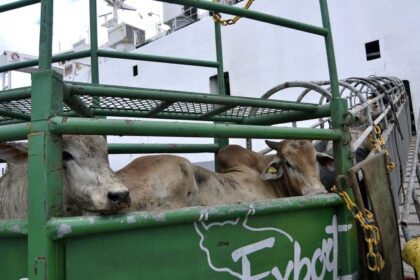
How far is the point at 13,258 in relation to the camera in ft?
4.66

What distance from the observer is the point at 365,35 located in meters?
11.3

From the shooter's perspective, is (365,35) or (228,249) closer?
(228,249)

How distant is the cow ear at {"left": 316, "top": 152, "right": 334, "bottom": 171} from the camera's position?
11.8 ft

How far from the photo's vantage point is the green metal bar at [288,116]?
265 centimetres

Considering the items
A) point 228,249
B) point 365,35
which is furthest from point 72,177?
point 365,35

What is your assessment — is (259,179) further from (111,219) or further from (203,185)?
(111,219)

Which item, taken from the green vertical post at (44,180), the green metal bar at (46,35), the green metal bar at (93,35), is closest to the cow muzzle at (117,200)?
the green vertical post at (44,180)

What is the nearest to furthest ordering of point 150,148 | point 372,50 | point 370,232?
1. point 370,232
2. point 150,148
3. point 372,50

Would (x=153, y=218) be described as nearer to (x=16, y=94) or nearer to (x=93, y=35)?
(x=16, y=94)

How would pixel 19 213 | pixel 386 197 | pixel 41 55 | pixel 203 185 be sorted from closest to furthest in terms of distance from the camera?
pixel 41 55
pixel 19 213
pixel 386 197
pixel 203 185

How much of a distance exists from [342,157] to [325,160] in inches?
53.5

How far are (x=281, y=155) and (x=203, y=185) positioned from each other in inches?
32.7

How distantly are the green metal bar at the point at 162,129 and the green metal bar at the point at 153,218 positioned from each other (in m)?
0.27

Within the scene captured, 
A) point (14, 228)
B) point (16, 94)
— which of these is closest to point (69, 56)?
point (16, 94)
